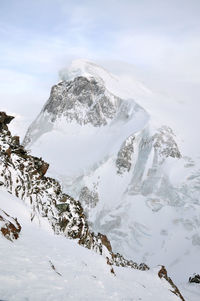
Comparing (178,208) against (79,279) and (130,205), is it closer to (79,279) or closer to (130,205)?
(130,205)

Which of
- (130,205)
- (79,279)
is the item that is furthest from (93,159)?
(79,279)

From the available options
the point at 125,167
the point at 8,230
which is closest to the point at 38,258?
the point at 8,230

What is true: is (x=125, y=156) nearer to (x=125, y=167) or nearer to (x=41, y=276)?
(x=125, y=167)

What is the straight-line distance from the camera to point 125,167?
14550cm

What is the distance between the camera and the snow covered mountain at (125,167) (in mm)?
110188

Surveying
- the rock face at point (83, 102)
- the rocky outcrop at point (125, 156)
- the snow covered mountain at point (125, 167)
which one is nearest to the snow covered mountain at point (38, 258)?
the snow covered mountain at point (125, 167)

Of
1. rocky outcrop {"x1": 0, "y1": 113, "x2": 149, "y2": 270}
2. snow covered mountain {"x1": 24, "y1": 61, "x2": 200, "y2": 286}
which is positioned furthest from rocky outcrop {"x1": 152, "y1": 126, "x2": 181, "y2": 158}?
rocky outcrop {"x1": 0, "y1": 113, "x2": 149, "y2": 270}

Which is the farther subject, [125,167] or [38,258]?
[125,167]

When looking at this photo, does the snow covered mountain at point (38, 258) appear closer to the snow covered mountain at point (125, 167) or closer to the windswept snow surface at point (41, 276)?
the windswept snow surface at point (41, 276)

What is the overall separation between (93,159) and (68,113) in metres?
Result: 51.7

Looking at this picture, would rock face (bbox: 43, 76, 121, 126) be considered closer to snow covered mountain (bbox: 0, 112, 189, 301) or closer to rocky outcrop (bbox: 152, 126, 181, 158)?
rocky outcrop (bbox: 152, 126, 181, 158)

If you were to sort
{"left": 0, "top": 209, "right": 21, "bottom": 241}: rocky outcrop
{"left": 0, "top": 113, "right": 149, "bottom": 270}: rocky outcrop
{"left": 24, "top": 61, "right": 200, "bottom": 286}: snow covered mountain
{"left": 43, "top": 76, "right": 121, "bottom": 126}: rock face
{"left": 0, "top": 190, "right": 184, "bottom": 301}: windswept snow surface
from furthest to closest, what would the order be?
{"left": 43, "top": 76, "right": 121, "bottom": 126}: rock face
{"left": 24, "top": 61, "right": 200, "bottom": 286}: snow covered mountain
{"left": 0, "top": 113, "right": 149, "bottom": 270}: rocky outcrop
{"left": 0, "top": 209, "right": 21, "bottom": 241}: rocky outcrop
{"left": 0, "top": 190, "right": 184, "bottom": 301}: windswept snow surface

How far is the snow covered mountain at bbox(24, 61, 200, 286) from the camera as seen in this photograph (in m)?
110

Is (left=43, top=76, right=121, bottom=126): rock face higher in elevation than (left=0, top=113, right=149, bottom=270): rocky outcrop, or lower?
higher
